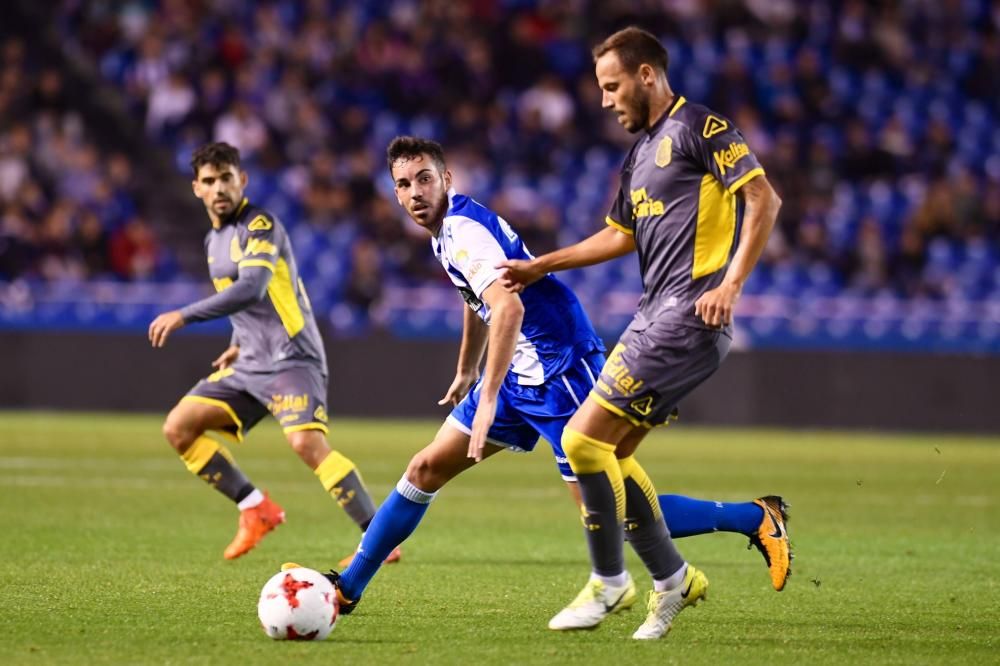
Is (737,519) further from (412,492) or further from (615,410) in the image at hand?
(412,492)

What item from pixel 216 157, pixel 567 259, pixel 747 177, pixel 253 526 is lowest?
pixel 253 526

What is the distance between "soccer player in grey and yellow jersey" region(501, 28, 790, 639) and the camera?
5.65m

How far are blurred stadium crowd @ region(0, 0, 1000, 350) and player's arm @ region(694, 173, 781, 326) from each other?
13.8 metres

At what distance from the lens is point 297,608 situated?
5648 mm

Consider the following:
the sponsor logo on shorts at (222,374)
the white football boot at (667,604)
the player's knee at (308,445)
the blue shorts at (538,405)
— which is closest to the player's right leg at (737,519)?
the blue shorts at (538,405)

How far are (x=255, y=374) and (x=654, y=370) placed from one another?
3532mm

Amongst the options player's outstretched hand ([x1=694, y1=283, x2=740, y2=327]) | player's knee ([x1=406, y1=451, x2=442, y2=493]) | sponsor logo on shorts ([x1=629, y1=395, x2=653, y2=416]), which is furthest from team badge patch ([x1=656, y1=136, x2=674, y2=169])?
player's knee ([x1=406, y1=451, x2=442, y2=493])

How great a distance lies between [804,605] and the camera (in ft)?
22.6

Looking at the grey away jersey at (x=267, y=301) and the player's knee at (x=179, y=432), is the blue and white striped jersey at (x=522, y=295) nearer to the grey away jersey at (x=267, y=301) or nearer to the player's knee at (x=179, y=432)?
the grey away jersey at (x=267, y=301)

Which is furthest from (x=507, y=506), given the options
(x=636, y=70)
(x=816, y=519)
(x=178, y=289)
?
(x=178, y=289)

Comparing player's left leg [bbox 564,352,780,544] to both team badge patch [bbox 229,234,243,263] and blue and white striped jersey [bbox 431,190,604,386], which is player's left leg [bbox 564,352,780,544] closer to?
blue and white striped jersey [bbox 431,190,604,386]

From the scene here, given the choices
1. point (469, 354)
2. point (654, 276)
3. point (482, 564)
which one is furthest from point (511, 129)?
point (654, 276)

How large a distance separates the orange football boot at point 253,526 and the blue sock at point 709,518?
8.85 feet

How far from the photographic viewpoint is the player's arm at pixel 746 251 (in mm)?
5434
